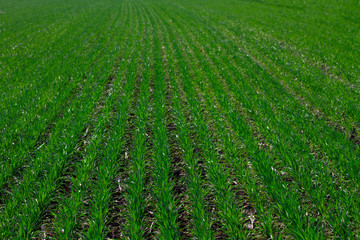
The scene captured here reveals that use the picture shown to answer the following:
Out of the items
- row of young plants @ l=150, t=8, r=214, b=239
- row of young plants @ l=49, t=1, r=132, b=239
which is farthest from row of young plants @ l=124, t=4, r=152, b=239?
row of young plants @ l=150, t=8, r=214, b=239

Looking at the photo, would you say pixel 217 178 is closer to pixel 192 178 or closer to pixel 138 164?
pixel 192 178

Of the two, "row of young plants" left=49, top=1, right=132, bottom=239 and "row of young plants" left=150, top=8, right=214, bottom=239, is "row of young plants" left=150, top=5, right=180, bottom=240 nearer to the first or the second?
"row of young plants" left=150, top=8, right=214, bottom=239

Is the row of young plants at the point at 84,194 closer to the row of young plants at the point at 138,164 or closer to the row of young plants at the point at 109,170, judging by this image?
the row of young plants at the point at 109,170

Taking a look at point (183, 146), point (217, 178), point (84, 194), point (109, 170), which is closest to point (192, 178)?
point (217, 178)

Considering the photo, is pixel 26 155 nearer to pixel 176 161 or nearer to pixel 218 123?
pixel 176 161

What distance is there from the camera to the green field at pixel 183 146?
9.46 ft

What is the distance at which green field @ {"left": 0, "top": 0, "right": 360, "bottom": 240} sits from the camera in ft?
9.46

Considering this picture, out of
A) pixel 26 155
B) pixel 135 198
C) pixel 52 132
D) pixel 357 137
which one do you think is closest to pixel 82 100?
pixel 52 132

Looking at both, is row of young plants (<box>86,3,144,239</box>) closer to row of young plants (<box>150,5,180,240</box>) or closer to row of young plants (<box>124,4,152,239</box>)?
row of young plants (<box>124,4,152,239</box>)

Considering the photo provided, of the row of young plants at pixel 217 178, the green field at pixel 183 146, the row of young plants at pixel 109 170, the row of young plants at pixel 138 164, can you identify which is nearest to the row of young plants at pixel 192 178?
the green field at pixel 183 146

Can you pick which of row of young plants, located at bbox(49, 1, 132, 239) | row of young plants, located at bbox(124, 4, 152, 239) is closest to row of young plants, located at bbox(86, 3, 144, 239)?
row of young plants, located at bbox(49, 1, 132, 239)

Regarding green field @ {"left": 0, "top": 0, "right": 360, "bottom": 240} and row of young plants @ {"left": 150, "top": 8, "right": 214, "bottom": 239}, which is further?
green field @ {"left": 0, "top": 0, "right": 360, "bottom": 240}

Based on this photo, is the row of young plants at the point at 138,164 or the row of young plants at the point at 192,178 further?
the row of young plants at the point at 138,164

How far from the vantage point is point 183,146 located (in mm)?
4277
